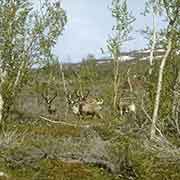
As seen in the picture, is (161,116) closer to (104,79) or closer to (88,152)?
(88,152)

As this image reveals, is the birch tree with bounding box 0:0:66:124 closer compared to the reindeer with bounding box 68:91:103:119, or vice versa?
the birch tree with bounding box 0:0:66:124

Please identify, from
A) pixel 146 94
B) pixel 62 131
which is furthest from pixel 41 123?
pixel 146 94

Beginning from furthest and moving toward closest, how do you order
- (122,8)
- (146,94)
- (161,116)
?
(122,8), (146,94), (161,116)

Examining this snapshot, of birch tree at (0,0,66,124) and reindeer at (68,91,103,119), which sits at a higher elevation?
birch tree at (0,0,66,124)

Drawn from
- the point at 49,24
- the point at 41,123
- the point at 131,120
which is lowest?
the point at 41,123

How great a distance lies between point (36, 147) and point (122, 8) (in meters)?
22.4

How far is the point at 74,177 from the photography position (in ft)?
44.1

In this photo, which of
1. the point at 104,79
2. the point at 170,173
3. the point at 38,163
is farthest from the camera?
the point at 104,79

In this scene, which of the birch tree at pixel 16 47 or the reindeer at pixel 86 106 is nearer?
the birch tree at pixel 16 47

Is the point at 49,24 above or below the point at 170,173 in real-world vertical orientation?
above

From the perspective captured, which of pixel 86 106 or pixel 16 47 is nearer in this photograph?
pixel 16 47

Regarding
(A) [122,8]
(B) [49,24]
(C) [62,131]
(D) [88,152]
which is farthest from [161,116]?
(A) [122,8]

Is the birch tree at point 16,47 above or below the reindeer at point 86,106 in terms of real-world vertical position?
above

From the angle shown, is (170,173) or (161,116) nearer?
(170,173)
